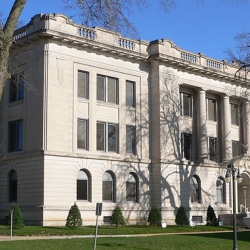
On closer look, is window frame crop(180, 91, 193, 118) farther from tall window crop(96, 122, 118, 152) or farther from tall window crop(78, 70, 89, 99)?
tall window crop(78, 70, 89, 99)

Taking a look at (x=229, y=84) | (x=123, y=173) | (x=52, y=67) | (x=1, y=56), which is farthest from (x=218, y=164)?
(x=1, y=56)

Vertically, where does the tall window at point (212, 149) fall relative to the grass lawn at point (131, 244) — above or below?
above

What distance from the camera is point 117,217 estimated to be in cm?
4031

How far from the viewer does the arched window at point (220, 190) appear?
52147 mm

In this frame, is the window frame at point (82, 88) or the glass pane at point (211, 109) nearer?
the window frame at point (82, 88)

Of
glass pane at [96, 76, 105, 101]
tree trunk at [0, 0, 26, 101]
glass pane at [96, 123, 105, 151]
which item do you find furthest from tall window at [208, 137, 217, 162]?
tree trunk at [0, 0, 26, 101]

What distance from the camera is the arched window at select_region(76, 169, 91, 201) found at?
41.2m

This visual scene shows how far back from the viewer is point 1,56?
14.1m

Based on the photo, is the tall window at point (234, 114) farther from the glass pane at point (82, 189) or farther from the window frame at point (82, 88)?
the glass pane at point (82, 189)

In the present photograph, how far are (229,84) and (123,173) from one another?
54.5 feet

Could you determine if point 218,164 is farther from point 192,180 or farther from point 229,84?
point 229,84

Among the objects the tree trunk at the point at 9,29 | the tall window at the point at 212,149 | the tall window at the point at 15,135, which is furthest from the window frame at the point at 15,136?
the tree trunk at the point at 9,29

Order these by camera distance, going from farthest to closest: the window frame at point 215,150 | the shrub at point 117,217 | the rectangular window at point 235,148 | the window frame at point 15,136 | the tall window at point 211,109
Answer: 1. the rectangular window at point 235,148
2. the tall window at point 211,109
3. the window frame at point 215,150
4. the window frame at point 15,136
5. the shrub at point 117,217

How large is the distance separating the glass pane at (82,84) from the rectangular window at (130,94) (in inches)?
184
